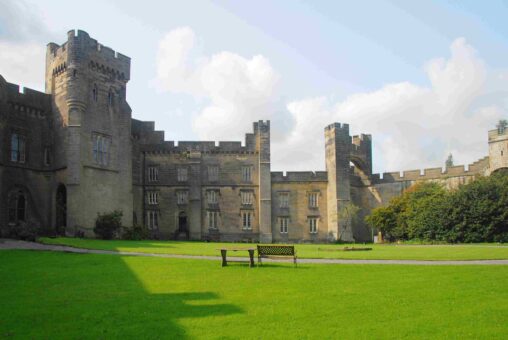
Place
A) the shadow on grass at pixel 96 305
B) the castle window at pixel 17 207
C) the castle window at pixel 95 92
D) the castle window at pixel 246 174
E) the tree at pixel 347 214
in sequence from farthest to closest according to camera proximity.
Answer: the castle window at pixel 246 174
the tree at pixel 347 214
the castle window at pixel 95 92
the castle window at pixel 17 207
the shadow on grass at pixel 96 305

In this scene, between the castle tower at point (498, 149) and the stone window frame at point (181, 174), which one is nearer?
the castle tower at point (498, 149)

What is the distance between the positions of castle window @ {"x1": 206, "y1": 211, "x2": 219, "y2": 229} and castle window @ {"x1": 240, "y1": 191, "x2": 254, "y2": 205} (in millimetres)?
2928

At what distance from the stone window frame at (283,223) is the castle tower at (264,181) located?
1.88m

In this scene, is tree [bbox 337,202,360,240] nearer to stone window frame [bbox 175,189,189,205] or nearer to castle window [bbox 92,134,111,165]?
stone window frame [bbox 175,189,189,205]

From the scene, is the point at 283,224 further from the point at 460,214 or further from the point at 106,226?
the point at 106,226

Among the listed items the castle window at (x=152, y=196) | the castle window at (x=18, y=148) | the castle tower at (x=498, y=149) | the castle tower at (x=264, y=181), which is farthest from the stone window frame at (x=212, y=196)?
the castle tower at (x=498, y=149)

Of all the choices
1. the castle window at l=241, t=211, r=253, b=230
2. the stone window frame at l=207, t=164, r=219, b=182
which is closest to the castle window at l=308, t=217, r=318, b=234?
the castle window at l=241, t=211, r=253, b=230

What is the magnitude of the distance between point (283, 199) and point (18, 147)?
998 inches

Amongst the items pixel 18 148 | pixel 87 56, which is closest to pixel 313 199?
pixel 87 56

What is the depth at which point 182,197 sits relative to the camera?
166 feet

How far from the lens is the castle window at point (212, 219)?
50.6 metres

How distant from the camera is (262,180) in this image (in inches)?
2000

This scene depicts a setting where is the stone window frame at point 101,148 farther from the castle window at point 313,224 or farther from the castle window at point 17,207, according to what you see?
the castle window at point 313,224

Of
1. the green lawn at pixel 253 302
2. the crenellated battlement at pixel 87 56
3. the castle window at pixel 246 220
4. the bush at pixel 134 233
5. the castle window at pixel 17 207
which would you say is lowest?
the green lawn at pixel 253 302
